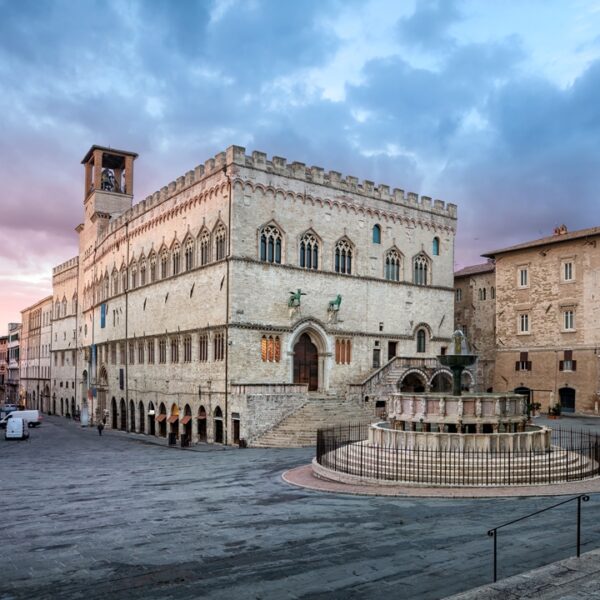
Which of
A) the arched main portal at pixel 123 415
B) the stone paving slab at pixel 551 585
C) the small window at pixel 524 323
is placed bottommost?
the arched main portal at pixel 123 415

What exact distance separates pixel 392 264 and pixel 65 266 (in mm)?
42809

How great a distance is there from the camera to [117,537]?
13.9 meters

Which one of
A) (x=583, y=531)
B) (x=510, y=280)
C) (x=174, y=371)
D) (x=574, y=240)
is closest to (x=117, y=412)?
(x=174, y=371)

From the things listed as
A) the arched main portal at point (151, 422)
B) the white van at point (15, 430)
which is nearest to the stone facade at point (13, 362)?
the white van at point (15, 430)

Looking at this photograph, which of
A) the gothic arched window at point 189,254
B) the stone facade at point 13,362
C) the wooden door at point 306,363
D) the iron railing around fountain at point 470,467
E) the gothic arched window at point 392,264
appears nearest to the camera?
the iron railing around fountain at point 470,467

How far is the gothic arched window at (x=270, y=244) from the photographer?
39094 millimetres

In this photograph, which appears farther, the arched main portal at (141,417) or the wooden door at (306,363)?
the arched main portal at (141,417)

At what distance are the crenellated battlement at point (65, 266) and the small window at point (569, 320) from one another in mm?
47957

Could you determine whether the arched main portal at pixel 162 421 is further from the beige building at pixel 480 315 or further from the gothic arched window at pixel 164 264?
the beige building at pixel 480 315

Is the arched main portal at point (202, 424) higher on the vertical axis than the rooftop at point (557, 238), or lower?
lower

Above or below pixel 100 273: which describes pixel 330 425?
below

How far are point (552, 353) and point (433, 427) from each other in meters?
27.8

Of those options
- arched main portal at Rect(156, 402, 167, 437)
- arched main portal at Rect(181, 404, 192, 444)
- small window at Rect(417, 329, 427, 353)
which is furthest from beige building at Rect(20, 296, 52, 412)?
small window at Rect(417, 329, 427, 353)

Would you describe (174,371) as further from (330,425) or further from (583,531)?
(583,531)
